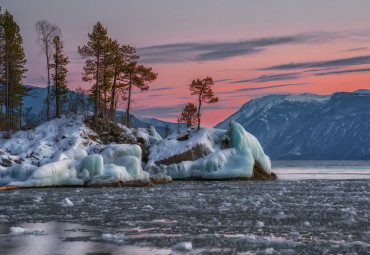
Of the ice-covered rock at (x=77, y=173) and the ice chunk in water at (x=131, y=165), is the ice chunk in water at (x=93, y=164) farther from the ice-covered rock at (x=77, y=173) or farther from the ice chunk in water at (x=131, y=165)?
the ice chunk in water at (x=131, y=165)

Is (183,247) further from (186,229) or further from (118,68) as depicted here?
(118,68)

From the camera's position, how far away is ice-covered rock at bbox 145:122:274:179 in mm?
43812

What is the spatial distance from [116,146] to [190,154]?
348 inches

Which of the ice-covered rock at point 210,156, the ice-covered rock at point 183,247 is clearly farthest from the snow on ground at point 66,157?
the ice-covered rock at point 183,247

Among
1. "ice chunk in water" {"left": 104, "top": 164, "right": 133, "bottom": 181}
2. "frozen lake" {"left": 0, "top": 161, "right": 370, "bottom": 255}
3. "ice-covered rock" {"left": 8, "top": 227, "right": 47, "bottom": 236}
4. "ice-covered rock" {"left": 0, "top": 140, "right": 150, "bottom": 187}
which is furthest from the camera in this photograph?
"ice chunk in water" {"left": 104, "top": 164, "right": 133, "bottom": 181}

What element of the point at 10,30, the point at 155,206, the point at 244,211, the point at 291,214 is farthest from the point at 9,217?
the point at 10,30

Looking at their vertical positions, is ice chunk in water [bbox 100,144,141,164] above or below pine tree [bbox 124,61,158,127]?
below

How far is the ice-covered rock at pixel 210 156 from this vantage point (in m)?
43.8

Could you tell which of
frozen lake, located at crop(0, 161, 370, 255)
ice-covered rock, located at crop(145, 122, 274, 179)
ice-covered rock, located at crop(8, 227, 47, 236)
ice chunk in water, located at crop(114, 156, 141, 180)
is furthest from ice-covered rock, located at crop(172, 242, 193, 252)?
ice-covered rock, located at crop(145, 122, 274, 179)

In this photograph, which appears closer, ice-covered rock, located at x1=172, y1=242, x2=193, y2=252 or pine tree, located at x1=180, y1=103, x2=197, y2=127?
ice-covered rock, located at x1=172, y1=242, x2=193, y2=252

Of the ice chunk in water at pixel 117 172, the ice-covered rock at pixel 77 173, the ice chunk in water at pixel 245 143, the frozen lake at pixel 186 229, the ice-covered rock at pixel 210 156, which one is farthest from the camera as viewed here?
the ice chunk in water at pixel 245 143

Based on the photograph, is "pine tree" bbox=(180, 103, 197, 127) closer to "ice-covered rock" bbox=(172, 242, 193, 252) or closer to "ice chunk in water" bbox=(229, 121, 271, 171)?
"ice chunk in water" bbox=(229, 121, 271, 171)

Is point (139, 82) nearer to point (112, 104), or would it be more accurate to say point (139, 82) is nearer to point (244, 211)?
point (112, 104)

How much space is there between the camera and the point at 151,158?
45.9m
